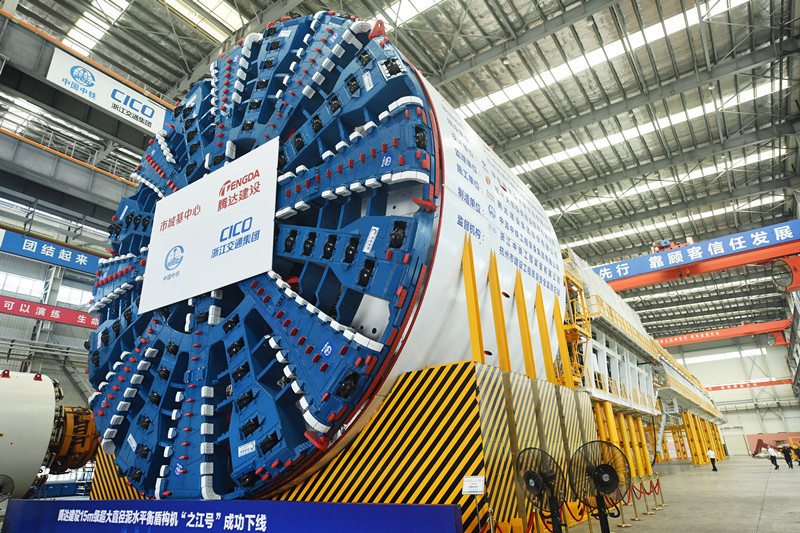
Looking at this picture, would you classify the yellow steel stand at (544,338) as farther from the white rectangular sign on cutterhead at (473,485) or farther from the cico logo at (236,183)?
the cico logo at (236,183)

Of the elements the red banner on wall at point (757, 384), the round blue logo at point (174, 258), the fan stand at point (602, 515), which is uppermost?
the red banner on wall at point (757, 384)

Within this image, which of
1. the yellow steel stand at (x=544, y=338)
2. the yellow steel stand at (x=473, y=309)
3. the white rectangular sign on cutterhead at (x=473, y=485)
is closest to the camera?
the white rectangular sign on cutterhead at (x=473, y=485)

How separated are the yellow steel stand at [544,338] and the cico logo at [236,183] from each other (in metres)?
4.13

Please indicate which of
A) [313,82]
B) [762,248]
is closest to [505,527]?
[313,82]

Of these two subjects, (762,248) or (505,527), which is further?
(762,248)

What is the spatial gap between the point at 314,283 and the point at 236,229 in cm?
132

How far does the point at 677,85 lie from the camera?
16.6 metres

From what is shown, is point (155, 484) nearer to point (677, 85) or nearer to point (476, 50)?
point (476, 50)

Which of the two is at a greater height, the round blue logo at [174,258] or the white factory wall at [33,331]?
the white factory wall at [33,331]

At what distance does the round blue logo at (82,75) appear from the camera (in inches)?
390

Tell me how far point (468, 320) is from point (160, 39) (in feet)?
49.4

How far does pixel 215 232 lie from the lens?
585cm

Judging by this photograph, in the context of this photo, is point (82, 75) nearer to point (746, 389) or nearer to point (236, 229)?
point (236, 229)

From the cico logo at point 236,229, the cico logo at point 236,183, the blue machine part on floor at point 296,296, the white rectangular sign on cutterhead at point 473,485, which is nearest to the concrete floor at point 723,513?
the white rectangular sign on cutterhead at point 473,485
